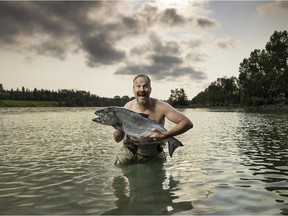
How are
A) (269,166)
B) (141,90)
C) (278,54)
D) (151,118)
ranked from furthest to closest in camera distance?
1. (278,54)
2. (269,166)
3. (151,118)
4. (141,90)

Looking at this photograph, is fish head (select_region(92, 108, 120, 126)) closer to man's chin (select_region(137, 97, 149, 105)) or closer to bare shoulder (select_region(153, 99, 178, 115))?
man's chin (select_region(137, 97, 149, 105))

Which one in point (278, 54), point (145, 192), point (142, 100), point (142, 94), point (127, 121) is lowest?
point (145, 192)

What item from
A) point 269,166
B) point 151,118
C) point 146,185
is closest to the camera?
point 146,185

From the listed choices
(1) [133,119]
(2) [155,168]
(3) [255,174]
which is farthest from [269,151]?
(1) [133,119]

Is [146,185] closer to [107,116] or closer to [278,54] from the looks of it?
[107,116]

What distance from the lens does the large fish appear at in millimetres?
7527

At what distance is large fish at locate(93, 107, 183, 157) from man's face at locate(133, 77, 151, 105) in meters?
1.09

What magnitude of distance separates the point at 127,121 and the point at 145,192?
177 centimetres

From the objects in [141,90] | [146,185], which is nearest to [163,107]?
[141,90]

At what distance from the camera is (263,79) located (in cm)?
9969

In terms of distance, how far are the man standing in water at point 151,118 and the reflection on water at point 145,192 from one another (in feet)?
1.19

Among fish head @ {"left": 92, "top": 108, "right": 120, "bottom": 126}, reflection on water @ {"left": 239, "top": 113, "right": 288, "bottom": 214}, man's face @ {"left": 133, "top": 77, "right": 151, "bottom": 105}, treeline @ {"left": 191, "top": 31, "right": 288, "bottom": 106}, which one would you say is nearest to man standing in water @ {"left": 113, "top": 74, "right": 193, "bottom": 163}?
man's face @ {"left": 133, "top": 77, "right": 151, "bottom": 105}

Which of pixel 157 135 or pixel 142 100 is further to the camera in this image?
pixel 142 100

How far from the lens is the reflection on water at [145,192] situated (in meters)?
5.68
